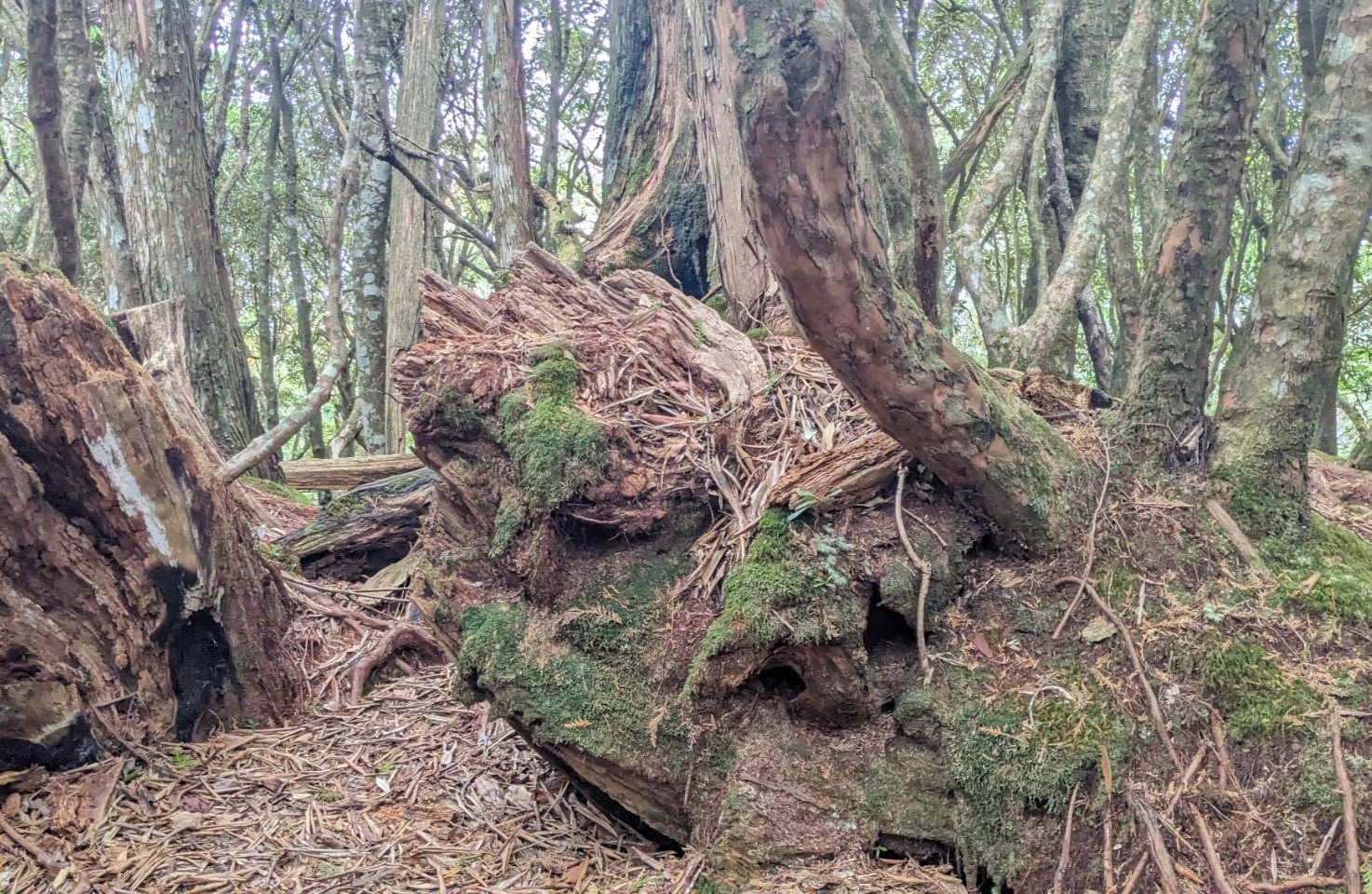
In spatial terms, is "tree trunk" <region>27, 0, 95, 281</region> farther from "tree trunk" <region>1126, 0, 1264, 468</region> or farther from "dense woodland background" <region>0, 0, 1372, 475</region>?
"tree trunk" <region>1126, 0, 1264, 468</region>

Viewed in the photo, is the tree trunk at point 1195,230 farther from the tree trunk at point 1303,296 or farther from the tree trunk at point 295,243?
the tree trunk at point 295,243

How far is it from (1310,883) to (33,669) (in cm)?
388

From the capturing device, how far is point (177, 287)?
5.76m

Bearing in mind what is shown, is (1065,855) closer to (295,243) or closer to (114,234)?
(114,234)

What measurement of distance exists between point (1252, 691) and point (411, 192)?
8.62m

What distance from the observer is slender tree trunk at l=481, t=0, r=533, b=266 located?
5.91m

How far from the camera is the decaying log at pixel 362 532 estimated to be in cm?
488

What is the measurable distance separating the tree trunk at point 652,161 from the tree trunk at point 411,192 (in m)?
3.72

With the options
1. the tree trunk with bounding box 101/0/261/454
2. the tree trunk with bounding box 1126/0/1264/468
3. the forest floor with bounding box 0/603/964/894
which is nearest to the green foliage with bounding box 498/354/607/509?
the forest floor with bounding box 0/603/964/894

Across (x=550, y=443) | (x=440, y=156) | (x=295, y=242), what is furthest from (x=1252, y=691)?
(x=295, y=242)

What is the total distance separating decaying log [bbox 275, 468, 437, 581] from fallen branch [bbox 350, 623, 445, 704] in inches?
31.1

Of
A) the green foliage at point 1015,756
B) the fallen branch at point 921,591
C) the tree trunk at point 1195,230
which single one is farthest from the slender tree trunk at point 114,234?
the tree trunk at point 1195,230

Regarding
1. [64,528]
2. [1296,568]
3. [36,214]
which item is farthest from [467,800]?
[36,214]

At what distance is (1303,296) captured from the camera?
275 centimetres
